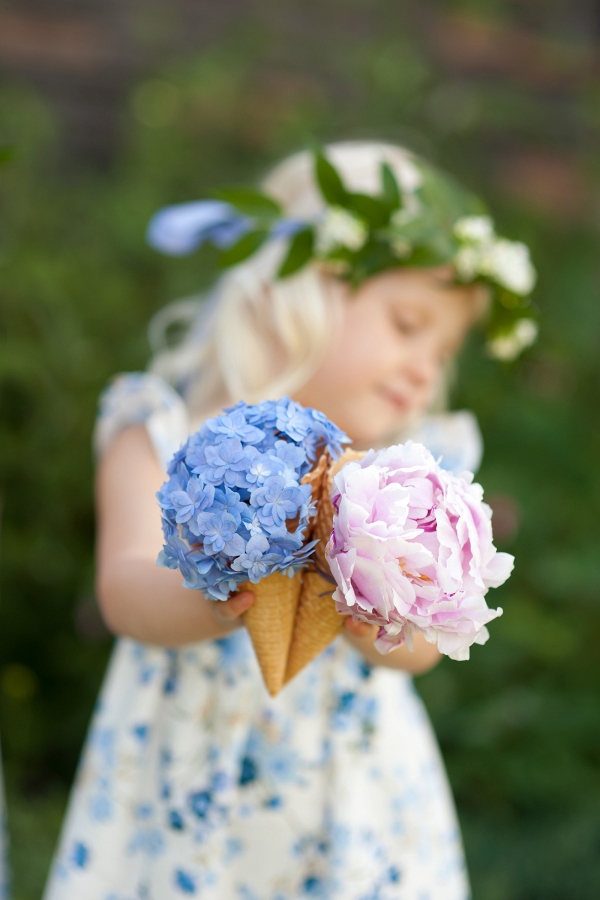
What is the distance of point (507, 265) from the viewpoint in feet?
5.82

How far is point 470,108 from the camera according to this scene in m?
3.87

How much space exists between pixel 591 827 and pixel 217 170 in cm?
276

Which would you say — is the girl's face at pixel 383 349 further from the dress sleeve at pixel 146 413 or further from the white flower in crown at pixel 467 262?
the dress sleeve at pixel 146 413

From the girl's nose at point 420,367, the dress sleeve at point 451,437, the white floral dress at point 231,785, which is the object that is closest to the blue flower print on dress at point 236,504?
the white floral dress at point 231,785

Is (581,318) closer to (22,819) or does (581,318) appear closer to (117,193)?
(117,193)

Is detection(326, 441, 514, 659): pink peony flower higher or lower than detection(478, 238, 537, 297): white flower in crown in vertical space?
higher

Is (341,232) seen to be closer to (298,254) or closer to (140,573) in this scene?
(298,254)

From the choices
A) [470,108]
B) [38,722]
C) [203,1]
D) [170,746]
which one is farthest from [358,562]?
[203,1]

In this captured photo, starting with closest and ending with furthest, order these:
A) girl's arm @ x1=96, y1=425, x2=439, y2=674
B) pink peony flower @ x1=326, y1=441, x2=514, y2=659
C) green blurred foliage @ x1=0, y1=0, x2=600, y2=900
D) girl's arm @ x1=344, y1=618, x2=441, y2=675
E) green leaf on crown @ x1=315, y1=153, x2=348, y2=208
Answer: pink peony flower @ x1=326, y1=441, x2=514, y2=659, girl's arm @ x1=96, y1=425, x2=439, y2=674, girl's arm @ x1=344, y1=618, x2=441, y2=675, green leaf on crown @ x1=315, y1=153, x2=348, y2=208, green blurred foliage @ x1=0, y1=0, x2=600, y2=900

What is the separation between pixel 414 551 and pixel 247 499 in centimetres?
19

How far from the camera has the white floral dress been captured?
156 cm

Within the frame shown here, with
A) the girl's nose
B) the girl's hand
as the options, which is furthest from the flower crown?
the girl's hand

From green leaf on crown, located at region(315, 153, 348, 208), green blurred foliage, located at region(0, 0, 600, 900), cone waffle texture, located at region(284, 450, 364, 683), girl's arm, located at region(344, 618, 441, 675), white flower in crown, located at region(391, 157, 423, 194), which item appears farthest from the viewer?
green blurred foliage, located at region(0, 0, 600, 900)

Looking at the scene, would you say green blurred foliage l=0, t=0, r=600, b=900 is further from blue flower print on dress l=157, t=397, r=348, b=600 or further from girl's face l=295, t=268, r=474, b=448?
blue flower print on dress l=157, t=397, r=348, b=600
